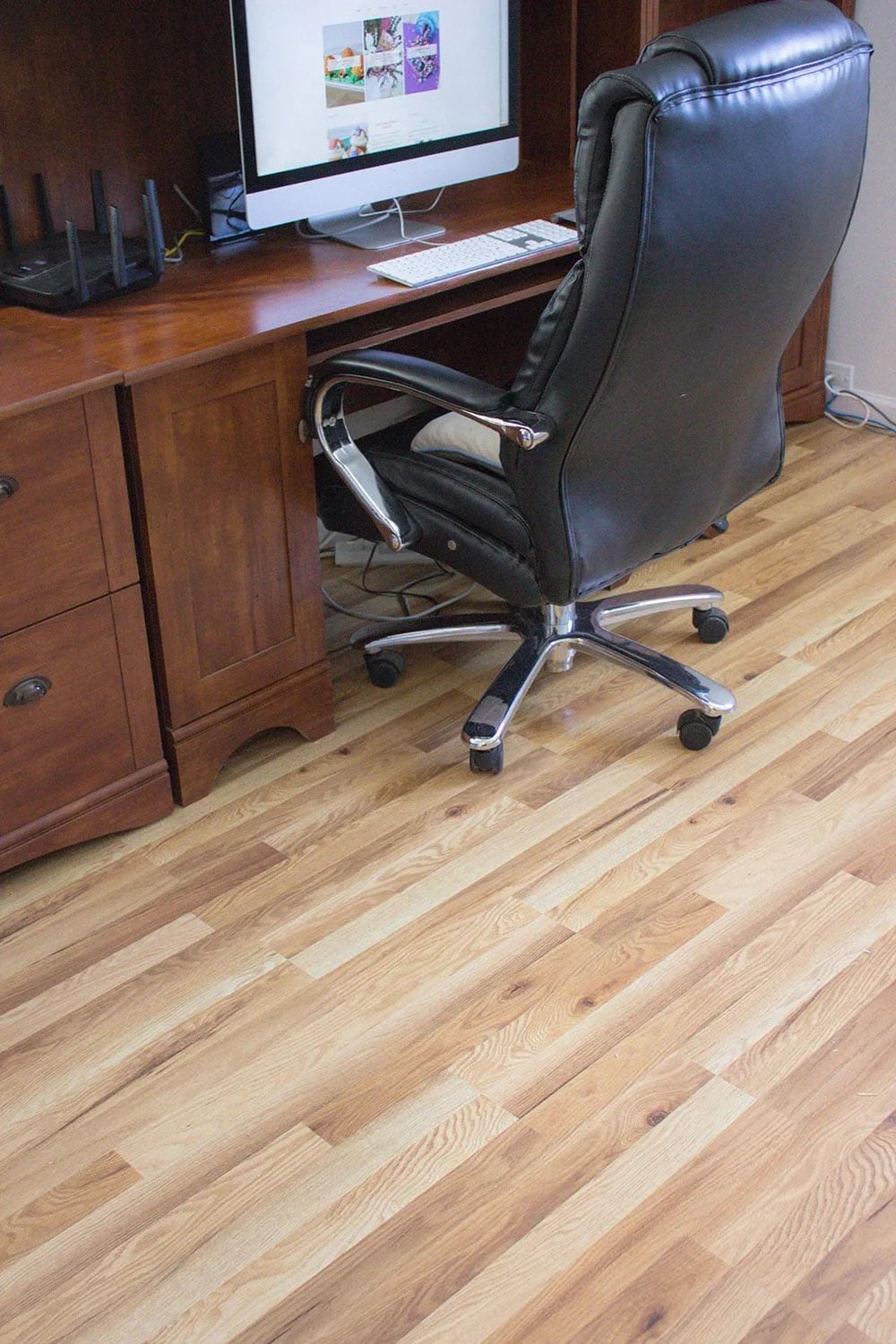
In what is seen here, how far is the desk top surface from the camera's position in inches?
77.6

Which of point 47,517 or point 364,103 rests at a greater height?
point 364,103

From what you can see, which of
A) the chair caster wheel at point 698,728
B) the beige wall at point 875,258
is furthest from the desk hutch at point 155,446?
the beige wall at point 875,258

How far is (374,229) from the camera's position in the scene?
8.25 feet

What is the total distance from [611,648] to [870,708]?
0.46m

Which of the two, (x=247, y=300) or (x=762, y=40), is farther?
(x=247, y=300)

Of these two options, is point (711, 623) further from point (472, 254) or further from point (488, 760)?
point (472, 254)

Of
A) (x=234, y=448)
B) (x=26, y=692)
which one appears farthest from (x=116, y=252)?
(x=26, y=692)

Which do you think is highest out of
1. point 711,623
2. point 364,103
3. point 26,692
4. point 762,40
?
point 762,40

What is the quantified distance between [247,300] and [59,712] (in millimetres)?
679

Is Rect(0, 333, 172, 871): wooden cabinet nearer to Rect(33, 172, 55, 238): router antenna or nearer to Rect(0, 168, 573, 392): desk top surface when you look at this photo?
Rect(0, 168, 573, 392): desk top surface

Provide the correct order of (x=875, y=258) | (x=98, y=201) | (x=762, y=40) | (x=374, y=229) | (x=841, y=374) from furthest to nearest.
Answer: (x=841, y=374) → (x=875, y=258) → (x=374, y=229) → (x=98, y=201) → (x=762, y=40)

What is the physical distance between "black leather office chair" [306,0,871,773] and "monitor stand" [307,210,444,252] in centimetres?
33

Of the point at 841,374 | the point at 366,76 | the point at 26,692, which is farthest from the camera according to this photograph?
the point at 841,374

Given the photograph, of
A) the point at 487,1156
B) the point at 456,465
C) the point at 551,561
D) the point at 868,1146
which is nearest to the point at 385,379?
the point at 456,465
